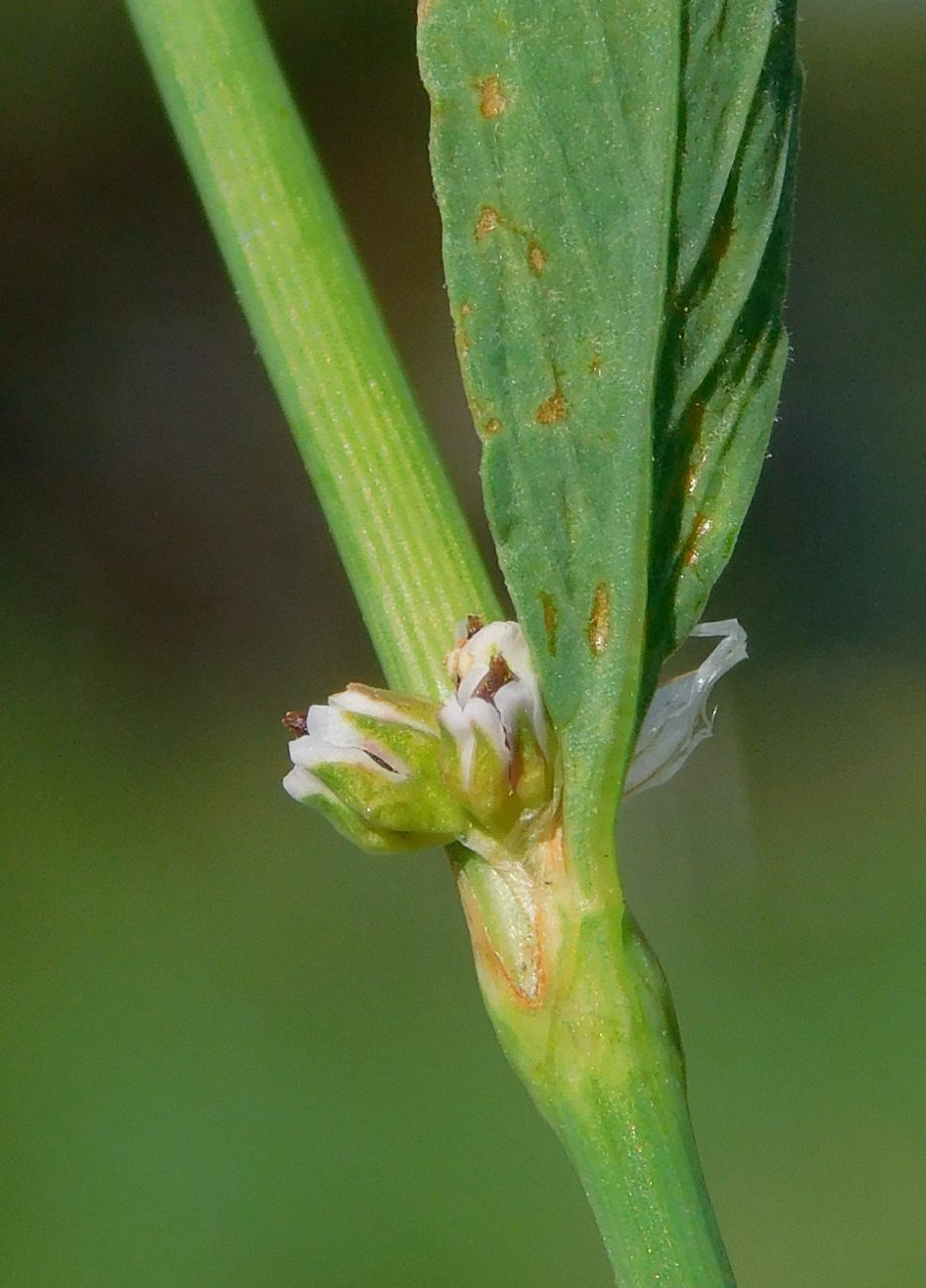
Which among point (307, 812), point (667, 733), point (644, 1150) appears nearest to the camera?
point (644, 1150)

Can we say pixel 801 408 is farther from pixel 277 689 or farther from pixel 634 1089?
pixel 634 1089

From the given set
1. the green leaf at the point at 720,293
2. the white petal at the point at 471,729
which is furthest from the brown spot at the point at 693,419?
the white petal at the point at 471,729

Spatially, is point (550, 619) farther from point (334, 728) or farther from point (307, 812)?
point (307, 812)

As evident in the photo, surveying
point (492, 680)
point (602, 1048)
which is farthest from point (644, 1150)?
point (492, 680)

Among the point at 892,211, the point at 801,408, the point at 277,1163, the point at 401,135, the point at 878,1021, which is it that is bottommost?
the point at 878,1021

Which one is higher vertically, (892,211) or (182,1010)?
(892,211)

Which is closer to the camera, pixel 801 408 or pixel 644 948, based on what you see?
pixel 644 948

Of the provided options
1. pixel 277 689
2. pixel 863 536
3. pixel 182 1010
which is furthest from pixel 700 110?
pixel 863 536
